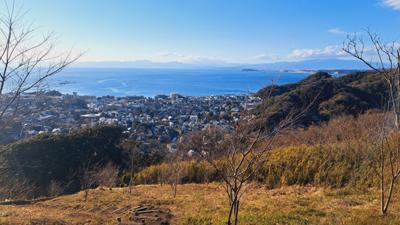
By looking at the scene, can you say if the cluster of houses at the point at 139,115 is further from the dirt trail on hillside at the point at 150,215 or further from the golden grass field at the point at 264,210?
the dirt trail on hillside at the point at 150,215

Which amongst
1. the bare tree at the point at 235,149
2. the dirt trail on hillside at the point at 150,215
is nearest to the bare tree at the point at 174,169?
the dirt trail on hillside at the point at 150,215

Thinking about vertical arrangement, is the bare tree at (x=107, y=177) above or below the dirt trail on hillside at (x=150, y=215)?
below

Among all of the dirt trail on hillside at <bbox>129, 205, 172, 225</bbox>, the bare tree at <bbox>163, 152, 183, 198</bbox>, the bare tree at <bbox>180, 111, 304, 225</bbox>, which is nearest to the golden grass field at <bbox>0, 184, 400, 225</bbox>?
the dirt trail on hillside at <bbox>129, 205, 172, 225</bbox>

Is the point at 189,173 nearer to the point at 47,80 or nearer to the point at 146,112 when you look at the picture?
the point at 47,80

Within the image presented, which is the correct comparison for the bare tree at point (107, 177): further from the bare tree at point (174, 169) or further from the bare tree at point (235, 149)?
the bare tree at point (235, 149)

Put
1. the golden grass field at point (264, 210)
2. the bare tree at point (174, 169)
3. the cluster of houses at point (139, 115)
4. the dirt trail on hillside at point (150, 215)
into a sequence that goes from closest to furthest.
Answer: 1. the golden grass field at point (264, 210)
2. the dirt trail on hillside at point (150, 215)
3. the bare tree at point (174, 169)
4. the cluster of houses at point (139, 115)

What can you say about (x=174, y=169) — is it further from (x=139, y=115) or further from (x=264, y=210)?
(x=139, y=115)

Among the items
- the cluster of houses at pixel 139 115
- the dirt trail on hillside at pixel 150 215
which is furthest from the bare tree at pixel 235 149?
the cluster of houses at pixel 139 115

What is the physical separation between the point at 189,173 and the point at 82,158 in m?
9.31

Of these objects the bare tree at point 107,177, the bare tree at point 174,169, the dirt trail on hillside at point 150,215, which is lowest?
the bare tree at point 107,177

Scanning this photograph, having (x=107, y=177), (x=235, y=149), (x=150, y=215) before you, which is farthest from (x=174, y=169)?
(x=235, y=149)

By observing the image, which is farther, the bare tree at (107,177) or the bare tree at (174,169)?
the bare tree at (107,177)

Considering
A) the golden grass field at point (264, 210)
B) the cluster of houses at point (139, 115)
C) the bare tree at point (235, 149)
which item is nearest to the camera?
the bare tree at point (235, 149)

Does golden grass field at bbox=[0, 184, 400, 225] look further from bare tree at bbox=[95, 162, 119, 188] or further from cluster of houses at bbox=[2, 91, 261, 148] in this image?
bare tree at bbox=[95, 162, 119, 188]
